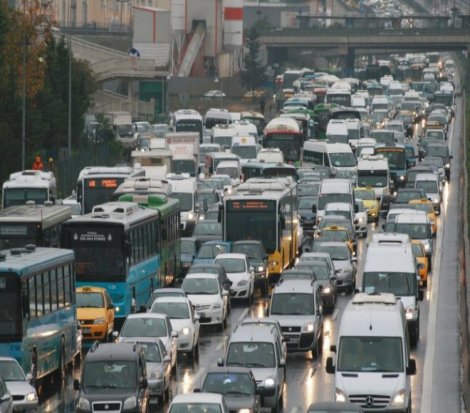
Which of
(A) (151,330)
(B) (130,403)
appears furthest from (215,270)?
(B) (130,403)

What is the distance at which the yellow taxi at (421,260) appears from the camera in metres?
54.2

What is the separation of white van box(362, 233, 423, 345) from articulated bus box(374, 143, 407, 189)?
40194 mm

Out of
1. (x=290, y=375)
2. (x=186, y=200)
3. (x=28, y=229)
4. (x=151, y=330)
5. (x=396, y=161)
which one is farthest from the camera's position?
(x=396, y=161)

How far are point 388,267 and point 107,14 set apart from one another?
151404 millimetres

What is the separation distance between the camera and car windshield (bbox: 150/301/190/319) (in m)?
40.8

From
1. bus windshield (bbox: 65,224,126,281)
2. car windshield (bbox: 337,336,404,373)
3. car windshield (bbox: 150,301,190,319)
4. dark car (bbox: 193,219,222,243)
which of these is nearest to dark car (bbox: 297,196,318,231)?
dark car (bbox: 193,219,222,243)

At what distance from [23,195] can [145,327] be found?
21811 millimetres

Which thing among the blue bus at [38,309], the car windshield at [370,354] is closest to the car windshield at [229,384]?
the car windshield at [370,354]

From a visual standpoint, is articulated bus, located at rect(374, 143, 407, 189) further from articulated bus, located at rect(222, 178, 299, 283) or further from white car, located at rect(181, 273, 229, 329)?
white car, located at rect(181, 273, 229, 329)

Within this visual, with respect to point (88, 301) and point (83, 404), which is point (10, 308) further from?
point (88, 301)

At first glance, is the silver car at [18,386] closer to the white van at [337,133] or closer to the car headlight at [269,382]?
the car headlight at [269,382]

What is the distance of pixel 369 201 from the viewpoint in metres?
74.0

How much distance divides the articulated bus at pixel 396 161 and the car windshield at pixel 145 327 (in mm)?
49107

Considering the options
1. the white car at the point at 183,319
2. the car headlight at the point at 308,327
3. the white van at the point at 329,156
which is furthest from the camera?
the white van at the point at 329,156
